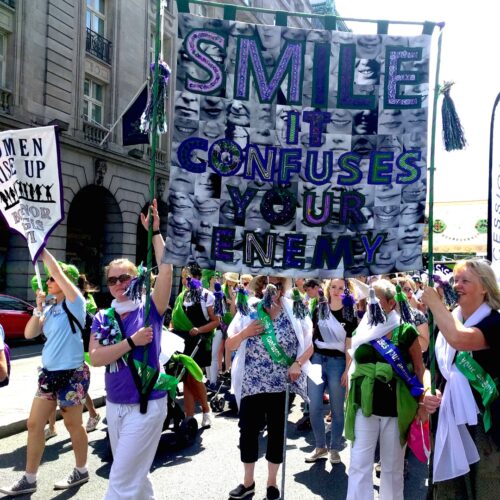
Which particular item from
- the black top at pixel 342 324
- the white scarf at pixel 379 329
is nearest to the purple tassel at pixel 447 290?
the white scarf at pixel 379 329

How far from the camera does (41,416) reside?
4.45m

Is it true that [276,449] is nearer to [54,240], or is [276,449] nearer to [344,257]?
[344,257]

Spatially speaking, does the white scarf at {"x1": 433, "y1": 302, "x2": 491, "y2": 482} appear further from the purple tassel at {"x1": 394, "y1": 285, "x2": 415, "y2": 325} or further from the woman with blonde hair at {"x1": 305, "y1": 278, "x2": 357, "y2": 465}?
the woman with blonde hair at {"x1": 305, "y1": 278, "x2": 357, "y2": 465}

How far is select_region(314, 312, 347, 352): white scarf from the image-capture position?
5547 millimetres

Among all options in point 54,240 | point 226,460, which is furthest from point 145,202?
point 226,460

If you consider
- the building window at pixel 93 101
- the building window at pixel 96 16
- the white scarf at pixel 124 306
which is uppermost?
the building window at pixel 96 16

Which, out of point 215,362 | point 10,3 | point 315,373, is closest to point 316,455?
point 315,373

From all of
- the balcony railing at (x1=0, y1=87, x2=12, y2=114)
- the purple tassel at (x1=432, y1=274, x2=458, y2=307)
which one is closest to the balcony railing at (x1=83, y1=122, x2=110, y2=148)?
the balcony railing at (x1=0, y1=87, x2=12, y2=114)

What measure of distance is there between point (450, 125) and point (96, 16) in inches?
826

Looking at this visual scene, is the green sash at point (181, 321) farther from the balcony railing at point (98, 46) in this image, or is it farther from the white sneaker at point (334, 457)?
the balcony railing at point (98, 46)

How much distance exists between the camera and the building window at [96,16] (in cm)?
2081

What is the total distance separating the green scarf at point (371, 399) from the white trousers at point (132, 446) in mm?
1407

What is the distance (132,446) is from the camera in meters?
3.25

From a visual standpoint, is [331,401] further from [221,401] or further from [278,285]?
[221,401]
